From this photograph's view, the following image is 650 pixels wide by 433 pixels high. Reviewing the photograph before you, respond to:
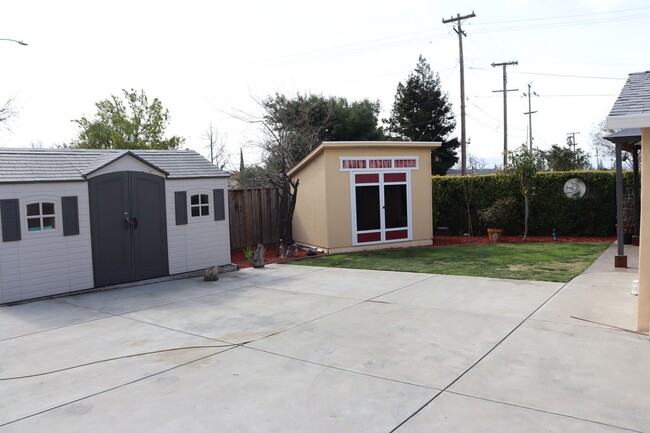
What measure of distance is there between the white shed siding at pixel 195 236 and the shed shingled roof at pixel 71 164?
0.71 ft

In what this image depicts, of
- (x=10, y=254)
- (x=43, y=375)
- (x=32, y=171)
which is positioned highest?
(x=32, y=171)

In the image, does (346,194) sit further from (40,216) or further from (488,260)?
(40,216)

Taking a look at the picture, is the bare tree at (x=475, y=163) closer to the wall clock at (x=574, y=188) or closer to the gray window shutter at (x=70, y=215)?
the wall clock at (x=574, y=188)

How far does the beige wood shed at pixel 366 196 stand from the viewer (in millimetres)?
13047

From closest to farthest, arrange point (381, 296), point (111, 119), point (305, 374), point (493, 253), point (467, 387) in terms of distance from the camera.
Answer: point (467, 387)
point (305, 374)
point (381, 296)
point (493, 253)
point (111, 119)

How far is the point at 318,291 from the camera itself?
8438 millimetres

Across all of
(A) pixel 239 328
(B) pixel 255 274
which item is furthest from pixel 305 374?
(B) pixel 255 274

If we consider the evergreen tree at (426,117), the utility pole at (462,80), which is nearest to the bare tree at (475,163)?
the evergreen tree at (426,117)

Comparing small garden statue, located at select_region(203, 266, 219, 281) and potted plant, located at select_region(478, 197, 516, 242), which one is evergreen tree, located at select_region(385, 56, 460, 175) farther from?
small garden statue, located at select_region(203, 266, 219, 281)

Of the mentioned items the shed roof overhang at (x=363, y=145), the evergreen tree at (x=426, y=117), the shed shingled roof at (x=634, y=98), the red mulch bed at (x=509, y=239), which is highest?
the evergreen tree at (x=426, y=117)

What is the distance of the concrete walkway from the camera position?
379cm

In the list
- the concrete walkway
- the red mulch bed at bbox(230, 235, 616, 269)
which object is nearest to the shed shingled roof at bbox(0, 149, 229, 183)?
the concrete walkway

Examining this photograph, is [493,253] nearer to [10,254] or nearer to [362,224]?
[362,224]

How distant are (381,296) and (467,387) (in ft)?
11.8
